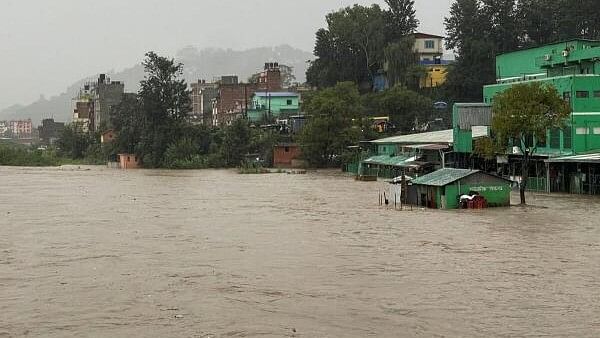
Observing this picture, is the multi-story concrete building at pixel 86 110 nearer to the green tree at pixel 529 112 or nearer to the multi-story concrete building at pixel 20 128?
the multi-story concrete building at pixel 20 128

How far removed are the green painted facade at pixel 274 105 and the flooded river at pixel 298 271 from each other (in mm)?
45839

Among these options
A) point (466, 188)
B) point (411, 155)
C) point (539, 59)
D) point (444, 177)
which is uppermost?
point (539, 59)

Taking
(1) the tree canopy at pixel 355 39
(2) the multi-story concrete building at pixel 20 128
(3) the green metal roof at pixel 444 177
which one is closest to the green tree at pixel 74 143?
(1) the tree canopy at pixel 355 39

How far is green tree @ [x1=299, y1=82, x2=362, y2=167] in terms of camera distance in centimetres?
5634

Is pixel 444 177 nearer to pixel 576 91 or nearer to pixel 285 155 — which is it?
pixel 576 91

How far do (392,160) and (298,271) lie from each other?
31961mm

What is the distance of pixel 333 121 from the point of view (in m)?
56.8

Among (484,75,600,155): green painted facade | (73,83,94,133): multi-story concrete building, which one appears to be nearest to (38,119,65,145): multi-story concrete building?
(73,83,94,133): multi-story concrete building

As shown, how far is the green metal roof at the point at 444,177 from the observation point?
2809cm

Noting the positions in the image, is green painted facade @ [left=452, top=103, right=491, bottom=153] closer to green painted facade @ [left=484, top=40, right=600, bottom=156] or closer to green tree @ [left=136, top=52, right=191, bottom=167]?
green painted facade @ [left=484, top=40, right=600, bottom=156]

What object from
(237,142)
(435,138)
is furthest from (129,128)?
(435,138)

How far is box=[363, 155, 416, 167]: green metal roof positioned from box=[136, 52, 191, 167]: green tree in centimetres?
2353

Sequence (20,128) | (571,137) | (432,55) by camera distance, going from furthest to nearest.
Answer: (20,128), (432,55), (571,137)

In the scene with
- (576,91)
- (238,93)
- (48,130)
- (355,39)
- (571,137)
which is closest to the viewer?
(571,137)
